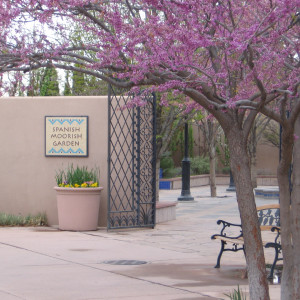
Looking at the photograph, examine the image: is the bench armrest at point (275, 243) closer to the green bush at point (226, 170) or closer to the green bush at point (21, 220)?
the green bush at point (21, 220)

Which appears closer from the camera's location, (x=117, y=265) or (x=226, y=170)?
(x=117, y=265)

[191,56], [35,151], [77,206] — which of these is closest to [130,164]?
[77,206]

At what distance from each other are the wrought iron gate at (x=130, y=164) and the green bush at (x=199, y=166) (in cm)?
2449

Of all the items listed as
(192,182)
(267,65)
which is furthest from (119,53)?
(192,182)

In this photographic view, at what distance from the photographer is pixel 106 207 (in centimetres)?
1583

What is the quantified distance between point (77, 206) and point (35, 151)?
1.99 m

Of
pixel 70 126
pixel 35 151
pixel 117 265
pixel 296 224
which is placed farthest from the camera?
pixel 35 151

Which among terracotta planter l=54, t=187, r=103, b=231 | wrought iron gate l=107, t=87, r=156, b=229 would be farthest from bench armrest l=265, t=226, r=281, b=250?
terracotta planter l=54, t=187, r=103, b=231

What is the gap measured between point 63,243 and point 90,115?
148 inches

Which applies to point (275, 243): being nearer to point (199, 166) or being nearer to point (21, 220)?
point (21, 220)

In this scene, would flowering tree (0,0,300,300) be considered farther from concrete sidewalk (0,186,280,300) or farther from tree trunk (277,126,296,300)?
concrete sidewalk (0,186,280,300)

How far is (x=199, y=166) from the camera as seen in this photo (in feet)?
132

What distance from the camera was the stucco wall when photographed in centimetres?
1580

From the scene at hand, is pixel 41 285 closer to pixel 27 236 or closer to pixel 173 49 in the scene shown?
pixel 173 49
